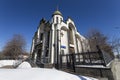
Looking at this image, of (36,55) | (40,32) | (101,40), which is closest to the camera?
(36,55)

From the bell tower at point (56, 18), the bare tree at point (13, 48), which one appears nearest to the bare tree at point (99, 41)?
the bell tower at point (56, 18)

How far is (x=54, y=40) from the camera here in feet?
60.3

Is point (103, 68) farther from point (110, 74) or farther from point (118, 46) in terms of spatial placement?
point (118, 46)

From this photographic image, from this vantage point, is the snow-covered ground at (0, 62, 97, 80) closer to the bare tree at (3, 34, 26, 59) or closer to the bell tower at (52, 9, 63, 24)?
the bell tower at (52, 9, 63, 24)

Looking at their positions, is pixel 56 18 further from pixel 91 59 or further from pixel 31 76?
pixel 31 76

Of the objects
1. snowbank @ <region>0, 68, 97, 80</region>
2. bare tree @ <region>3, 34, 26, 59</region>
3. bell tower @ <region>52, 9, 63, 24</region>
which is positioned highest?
bell tower @ <region>52, 9, 63, 24</region>

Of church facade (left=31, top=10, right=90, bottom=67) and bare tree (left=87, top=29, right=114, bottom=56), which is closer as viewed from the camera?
church facade (left=31, top=10, right=90, bottom=67)

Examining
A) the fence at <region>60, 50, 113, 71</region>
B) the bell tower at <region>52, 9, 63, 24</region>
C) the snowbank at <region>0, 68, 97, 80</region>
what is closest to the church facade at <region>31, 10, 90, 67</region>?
the bell tower at <region>52, 9, 63, 24</region>

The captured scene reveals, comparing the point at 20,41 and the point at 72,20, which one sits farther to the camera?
the point at 20,41

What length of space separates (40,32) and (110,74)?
62.7 feet

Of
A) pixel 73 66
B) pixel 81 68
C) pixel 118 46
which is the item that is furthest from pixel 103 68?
pixel 118 46

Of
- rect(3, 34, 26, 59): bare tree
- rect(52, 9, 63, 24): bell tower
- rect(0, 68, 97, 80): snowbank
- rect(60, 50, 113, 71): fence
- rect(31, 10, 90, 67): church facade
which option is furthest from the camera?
rect(3, 34, 26, 59): bare tree

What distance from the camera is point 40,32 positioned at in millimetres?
22766

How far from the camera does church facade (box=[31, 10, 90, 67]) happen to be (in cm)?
1775
